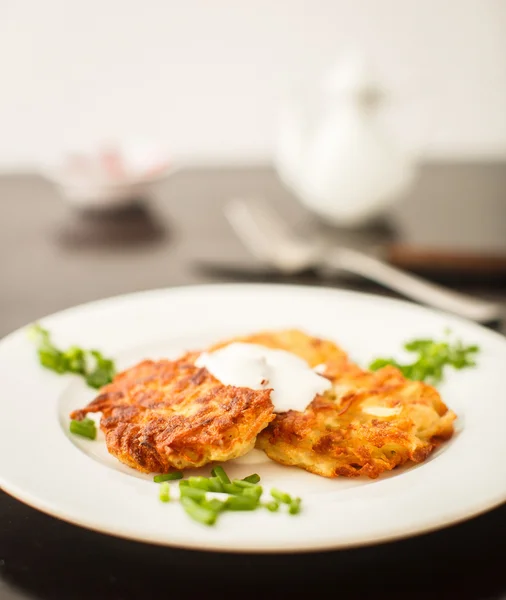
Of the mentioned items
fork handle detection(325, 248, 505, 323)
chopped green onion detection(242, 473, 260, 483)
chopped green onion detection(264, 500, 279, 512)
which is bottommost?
fork handle detection(325, 248, 505, 323)

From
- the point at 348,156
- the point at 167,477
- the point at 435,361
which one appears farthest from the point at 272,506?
the point at 348,156

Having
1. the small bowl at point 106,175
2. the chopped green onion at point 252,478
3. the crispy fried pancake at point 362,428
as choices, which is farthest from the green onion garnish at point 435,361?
the small bowl at point 106,175

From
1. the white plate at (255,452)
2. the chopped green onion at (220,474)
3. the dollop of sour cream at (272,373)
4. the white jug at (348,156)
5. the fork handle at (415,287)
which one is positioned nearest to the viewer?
the white plate at (255,452)

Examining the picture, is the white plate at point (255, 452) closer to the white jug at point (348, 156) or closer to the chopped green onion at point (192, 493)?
the chopped green onion at point (192, 493)

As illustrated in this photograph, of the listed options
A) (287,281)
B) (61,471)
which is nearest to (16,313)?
(287,281)

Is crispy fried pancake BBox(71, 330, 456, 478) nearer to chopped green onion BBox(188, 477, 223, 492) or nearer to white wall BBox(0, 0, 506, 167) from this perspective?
chopped green onion BBox(188, 477, 223, 492)

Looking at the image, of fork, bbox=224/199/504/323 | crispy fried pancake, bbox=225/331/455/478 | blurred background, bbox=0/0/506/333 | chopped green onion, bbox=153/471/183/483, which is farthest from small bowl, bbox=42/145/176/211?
chopped green onion, bbox=153/471/183/483

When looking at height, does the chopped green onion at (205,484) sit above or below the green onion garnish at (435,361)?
above

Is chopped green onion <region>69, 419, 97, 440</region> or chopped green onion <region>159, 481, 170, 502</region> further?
chopped green onion <region>69, 419, 97, 440</region>
